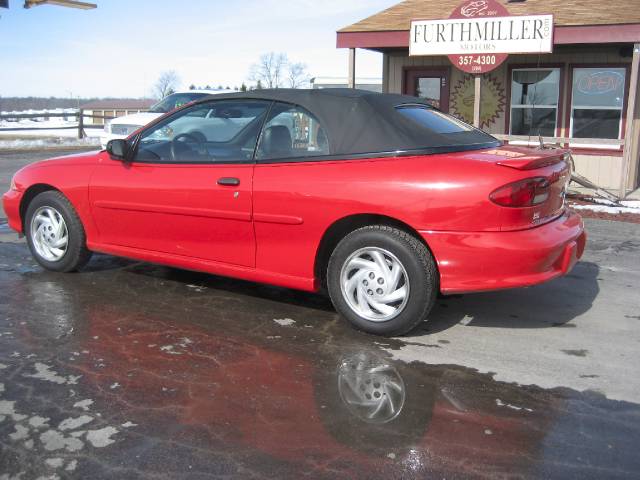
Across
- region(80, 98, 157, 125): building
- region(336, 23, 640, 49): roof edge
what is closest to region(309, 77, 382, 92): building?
region(336, 23, 640, 49): roof edge

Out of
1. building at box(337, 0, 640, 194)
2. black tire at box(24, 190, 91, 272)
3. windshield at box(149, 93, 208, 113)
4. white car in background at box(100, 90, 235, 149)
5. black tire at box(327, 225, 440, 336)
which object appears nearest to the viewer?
black tire at box(327, 225, 440, 336)

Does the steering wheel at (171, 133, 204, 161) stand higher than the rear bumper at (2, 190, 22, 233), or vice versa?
the steering wheel at (171, 133, 204, 161)

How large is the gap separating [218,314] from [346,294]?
3.24 feet

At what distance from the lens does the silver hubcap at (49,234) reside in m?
5.68

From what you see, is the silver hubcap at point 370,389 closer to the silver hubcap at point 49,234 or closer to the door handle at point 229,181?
the door handle at point 229,181

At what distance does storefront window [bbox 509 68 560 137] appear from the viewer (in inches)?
515

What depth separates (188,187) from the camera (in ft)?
15.9

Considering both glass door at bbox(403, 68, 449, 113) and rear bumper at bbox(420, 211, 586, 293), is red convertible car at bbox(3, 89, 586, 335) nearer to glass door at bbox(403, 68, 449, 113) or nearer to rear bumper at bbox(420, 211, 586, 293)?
rear bumper at bbox(420, 211, 586, 293)

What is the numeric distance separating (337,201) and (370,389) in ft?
4.18

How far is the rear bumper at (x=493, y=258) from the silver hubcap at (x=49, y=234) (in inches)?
128

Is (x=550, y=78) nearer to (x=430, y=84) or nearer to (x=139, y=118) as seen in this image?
(x=430, y=84)

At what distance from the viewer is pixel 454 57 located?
1096 cm

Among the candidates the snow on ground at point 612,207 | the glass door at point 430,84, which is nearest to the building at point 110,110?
the glass door at point 430,84

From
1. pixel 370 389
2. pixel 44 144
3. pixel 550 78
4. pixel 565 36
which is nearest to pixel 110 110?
pixel 44 144
